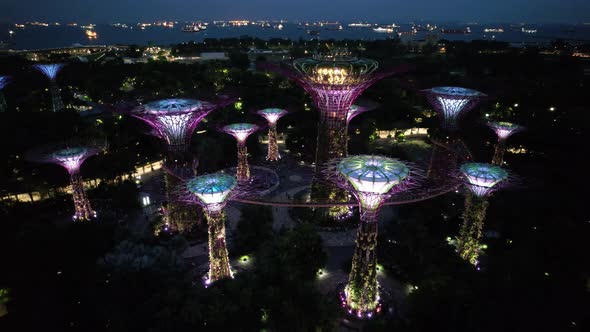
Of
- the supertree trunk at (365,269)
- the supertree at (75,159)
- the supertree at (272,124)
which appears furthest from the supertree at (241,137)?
the supertree trunk at (365,269)

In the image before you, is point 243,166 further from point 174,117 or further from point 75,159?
point 75,159

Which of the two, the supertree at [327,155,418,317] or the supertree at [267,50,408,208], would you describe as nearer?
the supertree at [327,155,418,317]

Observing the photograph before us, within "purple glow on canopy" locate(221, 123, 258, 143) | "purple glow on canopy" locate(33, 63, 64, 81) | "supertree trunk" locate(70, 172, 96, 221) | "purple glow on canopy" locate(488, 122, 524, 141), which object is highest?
"purple glow on canopy" locate(33, 63, 64, 81)

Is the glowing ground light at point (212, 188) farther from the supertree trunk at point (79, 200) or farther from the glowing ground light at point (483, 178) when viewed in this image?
the glowing ground light at point (483, 178)

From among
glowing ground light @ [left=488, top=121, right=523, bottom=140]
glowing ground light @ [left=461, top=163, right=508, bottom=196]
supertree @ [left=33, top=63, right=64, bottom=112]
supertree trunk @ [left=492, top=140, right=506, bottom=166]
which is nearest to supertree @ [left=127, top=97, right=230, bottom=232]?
glowing ground light @ [left=461, top=163, right=508, bottom=196]

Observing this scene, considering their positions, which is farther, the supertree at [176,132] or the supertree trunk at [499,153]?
the supertree trunk at [499,153]

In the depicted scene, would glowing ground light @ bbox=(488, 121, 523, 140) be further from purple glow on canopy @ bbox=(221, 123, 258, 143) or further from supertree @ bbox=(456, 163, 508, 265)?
purple glow on canopy @ bbox=(221, 123, 258, 143)

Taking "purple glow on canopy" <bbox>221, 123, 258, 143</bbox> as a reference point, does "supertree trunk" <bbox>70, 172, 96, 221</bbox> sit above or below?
below

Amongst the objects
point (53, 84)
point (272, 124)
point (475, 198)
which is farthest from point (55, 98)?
point (475, 198)
